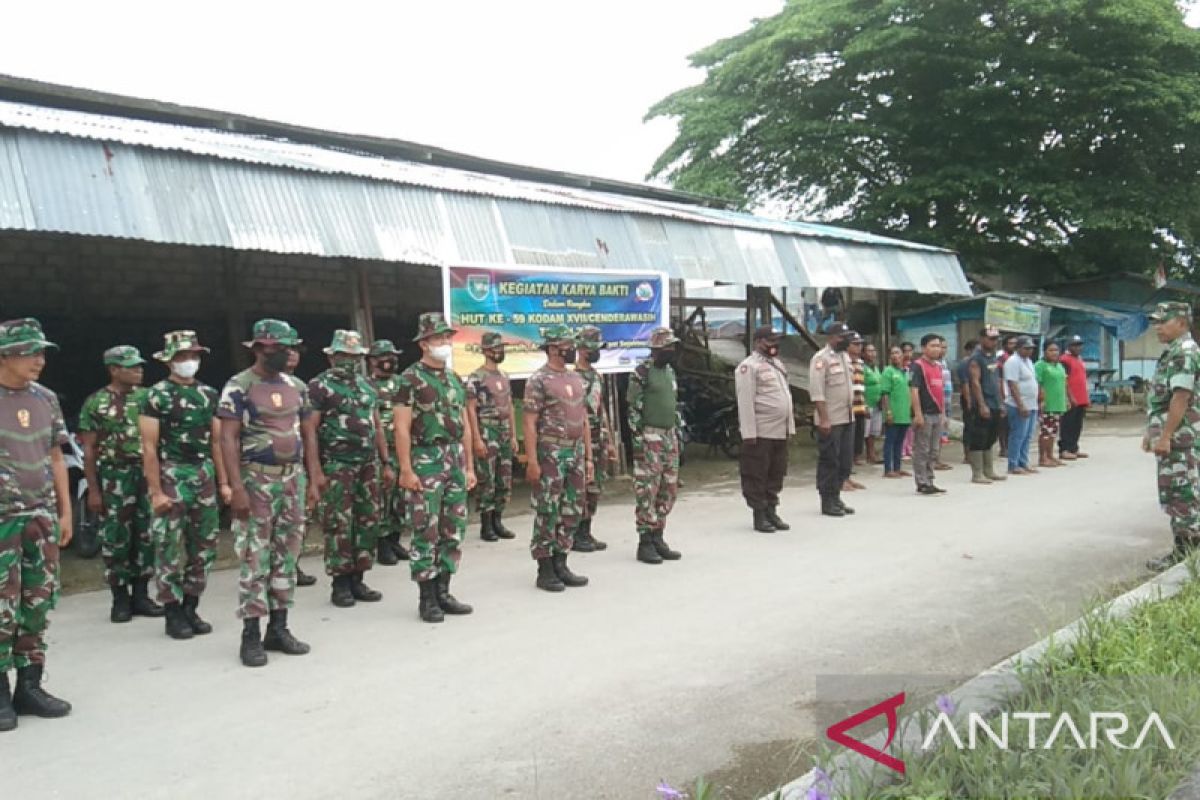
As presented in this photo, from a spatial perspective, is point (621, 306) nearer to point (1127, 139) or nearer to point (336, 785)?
point (336, 785)

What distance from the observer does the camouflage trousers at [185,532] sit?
4820 millimetres

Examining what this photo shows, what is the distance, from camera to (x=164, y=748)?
3.32 m

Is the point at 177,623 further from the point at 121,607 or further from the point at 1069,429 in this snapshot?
the point at 1069,429

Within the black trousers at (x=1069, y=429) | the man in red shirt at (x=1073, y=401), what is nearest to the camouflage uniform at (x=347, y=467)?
the man in red shirt at (x=1073, y=401)

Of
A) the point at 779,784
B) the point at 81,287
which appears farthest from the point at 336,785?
the point at 81,287

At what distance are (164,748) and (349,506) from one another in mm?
2253

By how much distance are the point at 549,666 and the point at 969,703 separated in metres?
1.84

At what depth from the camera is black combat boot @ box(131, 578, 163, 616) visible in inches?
208

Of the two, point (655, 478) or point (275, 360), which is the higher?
point (275, 360)

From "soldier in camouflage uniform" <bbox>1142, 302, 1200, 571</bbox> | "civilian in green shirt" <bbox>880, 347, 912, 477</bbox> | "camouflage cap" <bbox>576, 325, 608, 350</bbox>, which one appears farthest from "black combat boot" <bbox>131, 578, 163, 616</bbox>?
"civilian in green shirt" <bbox>880, 347, 912, 477</bbox>

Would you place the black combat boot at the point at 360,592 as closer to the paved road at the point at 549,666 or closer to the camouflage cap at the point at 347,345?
the paved road at the point at 549,666

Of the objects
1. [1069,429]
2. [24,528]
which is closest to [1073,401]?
[1069,429]

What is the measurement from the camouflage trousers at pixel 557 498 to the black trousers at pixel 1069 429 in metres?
8.73

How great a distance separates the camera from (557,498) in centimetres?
555
